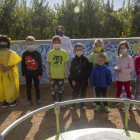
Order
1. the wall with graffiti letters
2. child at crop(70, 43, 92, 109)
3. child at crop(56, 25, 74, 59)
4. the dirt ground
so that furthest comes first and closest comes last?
the wall with graffiti letters, child at crop(56, 25, 74, 59), child at crop(70, 43, 92, 109), the dirt ground

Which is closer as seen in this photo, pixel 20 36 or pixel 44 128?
pixel 44 128

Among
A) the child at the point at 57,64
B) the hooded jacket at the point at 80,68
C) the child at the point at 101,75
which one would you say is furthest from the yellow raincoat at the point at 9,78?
the child at the point at 101,75

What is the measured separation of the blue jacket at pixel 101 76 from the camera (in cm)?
400

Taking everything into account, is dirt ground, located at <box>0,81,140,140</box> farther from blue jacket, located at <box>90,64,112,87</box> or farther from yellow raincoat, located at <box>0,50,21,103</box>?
blue jacket, located at <box>90,64,112,87</box>

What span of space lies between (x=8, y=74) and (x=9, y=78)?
0.11m

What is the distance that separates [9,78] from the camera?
4727mm

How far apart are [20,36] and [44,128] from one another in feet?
28.1

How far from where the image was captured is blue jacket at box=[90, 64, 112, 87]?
3996mm

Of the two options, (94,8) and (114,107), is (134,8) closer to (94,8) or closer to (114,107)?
(94,8)

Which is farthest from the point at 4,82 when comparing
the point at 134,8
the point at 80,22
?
the point at 134,8

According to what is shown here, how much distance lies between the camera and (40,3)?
11500 mm

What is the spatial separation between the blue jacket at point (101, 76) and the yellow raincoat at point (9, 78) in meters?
2.01

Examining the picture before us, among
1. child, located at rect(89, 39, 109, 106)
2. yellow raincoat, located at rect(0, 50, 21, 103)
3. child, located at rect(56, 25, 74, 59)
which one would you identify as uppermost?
child, located at rect(56, 25, 74, 59)

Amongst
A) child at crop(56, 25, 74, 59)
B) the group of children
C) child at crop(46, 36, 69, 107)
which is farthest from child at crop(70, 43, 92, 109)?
child at crop(56, 25, 74, 59)
